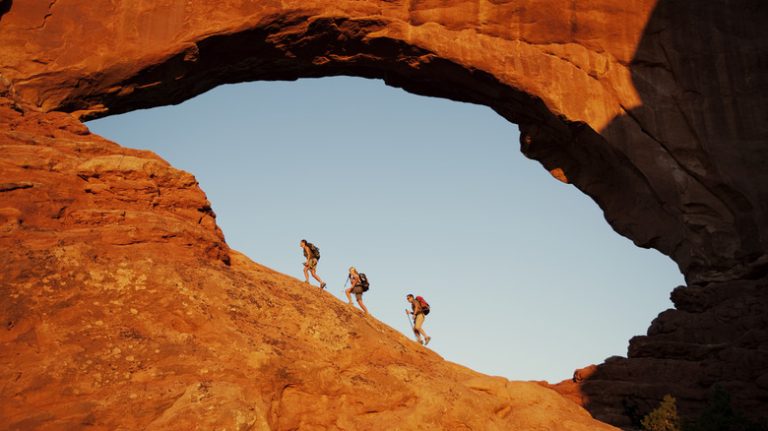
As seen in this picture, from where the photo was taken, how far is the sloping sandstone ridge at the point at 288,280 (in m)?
11.6

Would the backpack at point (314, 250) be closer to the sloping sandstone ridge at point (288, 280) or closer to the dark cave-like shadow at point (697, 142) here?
the sloping sandstone ridge at point (288, 280)

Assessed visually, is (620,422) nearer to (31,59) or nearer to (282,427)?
(282,427)

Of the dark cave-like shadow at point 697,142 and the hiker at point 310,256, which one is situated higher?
the dark cave-like shadow at point 697,142

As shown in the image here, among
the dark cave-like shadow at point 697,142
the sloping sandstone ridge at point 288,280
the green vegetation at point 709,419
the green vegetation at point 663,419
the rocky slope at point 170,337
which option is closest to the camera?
the rocky slope at point 170,337

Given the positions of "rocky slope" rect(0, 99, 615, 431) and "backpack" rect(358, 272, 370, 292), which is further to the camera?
"backpack" rect(358, 272, 370, 292)

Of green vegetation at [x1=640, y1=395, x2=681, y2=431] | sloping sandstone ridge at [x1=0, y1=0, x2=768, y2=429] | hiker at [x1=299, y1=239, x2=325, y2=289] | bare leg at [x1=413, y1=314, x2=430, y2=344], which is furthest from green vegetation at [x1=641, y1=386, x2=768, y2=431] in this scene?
hiker at [x1=299, y1=239, x2=325, y2=289]

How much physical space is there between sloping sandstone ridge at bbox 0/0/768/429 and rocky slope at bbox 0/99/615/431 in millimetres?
41

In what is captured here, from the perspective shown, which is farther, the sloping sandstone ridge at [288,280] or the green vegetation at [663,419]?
the green vegetation at [663,419]

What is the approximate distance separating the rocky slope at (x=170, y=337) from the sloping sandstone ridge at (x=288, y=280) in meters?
0.04

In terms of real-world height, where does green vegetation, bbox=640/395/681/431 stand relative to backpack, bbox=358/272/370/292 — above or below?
below

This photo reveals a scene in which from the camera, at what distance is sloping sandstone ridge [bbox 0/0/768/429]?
11.6 meters

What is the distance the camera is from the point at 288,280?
15.5m

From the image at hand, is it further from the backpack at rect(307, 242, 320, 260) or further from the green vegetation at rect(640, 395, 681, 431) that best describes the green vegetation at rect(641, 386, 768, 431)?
the backpack at rect(307, 242, 320, 260)

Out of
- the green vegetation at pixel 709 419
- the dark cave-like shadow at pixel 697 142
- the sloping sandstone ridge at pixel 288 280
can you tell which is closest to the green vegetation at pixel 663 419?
the green vegetation at pixel 709 419
